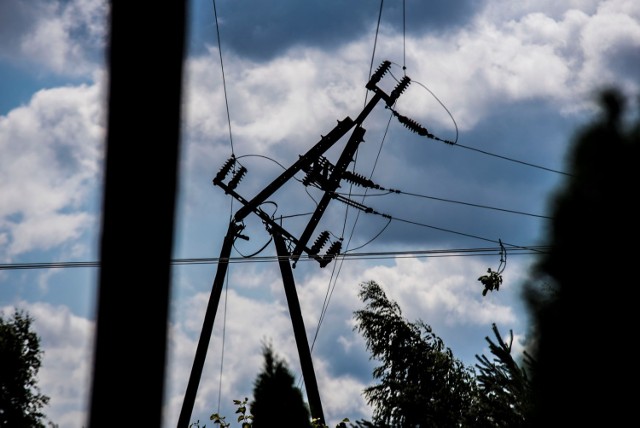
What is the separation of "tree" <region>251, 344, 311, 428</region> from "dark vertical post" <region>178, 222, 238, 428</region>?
9.30 m

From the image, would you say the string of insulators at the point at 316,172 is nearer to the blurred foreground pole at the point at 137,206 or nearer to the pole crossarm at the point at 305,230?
the pole crossarm at the point at 305,230

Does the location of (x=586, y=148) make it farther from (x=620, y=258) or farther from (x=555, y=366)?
(x=555, y=366)

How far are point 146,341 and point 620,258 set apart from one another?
2.84 m

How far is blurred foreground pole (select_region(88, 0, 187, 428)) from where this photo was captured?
1.95 metres

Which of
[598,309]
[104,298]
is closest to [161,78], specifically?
[104,298]

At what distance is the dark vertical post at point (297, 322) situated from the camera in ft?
40.0

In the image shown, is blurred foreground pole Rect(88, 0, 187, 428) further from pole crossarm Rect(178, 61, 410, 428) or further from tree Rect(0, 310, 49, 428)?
tree Rect(0, 310, 49, 428)

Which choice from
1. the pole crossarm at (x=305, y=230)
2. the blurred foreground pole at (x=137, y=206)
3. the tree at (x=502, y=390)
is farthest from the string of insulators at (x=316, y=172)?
the blurred foreground pole at (x=137, y=206)

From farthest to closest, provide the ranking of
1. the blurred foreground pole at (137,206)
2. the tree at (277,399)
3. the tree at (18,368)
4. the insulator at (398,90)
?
the tree at (18,368)
the insulator at (398,90)
the tree at (277,399)
the blurred foreground pole at (137,206)

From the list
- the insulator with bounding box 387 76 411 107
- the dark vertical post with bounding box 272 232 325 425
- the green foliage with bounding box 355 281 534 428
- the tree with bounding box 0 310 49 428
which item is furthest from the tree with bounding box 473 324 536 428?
the tree with bounding box 0 310 49 428

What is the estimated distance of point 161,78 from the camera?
6.54 ft

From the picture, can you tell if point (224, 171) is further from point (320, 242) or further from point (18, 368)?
point (18, 368)

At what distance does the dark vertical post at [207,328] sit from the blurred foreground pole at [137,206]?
10861 millimetres

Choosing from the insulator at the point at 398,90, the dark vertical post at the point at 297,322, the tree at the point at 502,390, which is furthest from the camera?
the insulator at the point at 398,90
